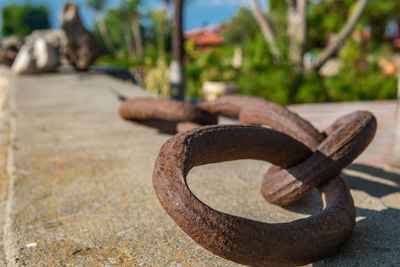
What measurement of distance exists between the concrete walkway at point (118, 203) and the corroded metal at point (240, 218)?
0.14 metres

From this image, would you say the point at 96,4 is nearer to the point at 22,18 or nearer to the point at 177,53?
the point at 22,18

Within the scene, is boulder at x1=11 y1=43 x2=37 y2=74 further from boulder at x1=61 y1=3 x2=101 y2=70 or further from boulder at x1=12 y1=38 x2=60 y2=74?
boulder at x1=61 y1=3 x2=101 y2=70

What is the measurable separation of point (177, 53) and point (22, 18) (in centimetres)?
4347

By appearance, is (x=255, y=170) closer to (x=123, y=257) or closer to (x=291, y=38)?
(x=123, y=257)

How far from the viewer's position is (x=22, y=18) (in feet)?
146

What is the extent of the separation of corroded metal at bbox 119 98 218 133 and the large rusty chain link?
34 centimetres

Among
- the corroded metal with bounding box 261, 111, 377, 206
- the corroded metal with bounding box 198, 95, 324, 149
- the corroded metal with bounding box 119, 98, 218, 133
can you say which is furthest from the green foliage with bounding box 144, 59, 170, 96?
the corroded metal with bounding box 261, 111, 377, 206

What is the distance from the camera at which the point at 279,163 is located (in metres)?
1.44

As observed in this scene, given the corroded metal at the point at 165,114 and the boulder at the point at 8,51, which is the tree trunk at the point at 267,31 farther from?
the corroded metal at the point at 165,114

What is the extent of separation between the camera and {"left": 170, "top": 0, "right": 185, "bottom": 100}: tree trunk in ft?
24.1

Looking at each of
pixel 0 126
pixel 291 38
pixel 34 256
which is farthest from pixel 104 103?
pixel 291 38

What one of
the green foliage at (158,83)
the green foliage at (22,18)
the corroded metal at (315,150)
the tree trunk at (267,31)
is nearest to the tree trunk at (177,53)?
the green foliage at (158,83)

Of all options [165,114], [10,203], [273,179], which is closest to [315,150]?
[273,179]

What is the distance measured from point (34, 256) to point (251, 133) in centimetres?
80
